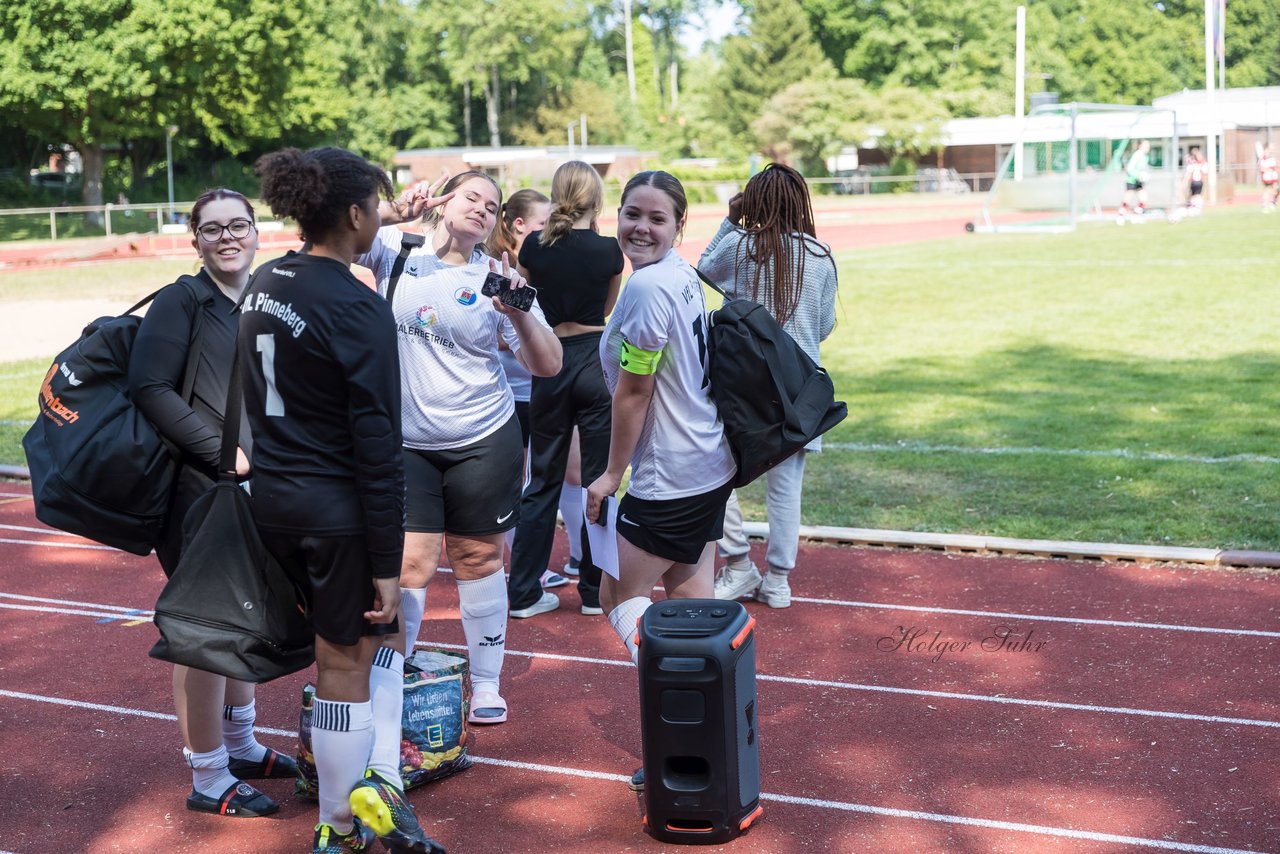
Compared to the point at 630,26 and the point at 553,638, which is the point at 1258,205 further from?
the point at 630,26

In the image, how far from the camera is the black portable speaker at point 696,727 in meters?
4.05

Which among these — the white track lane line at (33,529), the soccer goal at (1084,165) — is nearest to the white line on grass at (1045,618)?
the white track lane line at (33,529)

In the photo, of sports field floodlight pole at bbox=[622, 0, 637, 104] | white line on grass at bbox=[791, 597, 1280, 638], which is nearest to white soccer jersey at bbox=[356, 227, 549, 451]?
white line on grass at bbox=[791, 597, 1280, 638]

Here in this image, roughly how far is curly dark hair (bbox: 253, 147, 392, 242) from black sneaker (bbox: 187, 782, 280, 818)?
188cm

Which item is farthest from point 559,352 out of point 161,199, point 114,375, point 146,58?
point 161,199

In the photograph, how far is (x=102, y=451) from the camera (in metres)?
4.07

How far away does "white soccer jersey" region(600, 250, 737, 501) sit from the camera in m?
4.28

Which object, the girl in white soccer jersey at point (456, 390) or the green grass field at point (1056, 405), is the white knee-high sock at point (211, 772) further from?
the green grass field at point (1056, 405)

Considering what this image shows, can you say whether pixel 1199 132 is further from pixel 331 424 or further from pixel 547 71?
pixel 331 424

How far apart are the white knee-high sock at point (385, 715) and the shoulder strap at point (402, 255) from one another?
1385 millimetres

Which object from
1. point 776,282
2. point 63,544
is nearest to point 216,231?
point 776,282

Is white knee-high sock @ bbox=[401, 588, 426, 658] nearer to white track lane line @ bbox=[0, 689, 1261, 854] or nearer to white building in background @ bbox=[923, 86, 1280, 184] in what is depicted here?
white track lane line @ bbox=[0, 689, 1261, 854]

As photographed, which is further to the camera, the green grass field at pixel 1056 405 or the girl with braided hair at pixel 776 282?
the green grass field at pixel 1056 405

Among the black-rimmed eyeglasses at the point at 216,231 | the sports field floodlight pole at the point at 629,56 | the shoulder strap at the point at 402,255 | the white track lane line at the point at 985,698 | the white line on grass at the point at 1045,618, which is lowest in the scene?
the white track lane line at the point at 985,698
